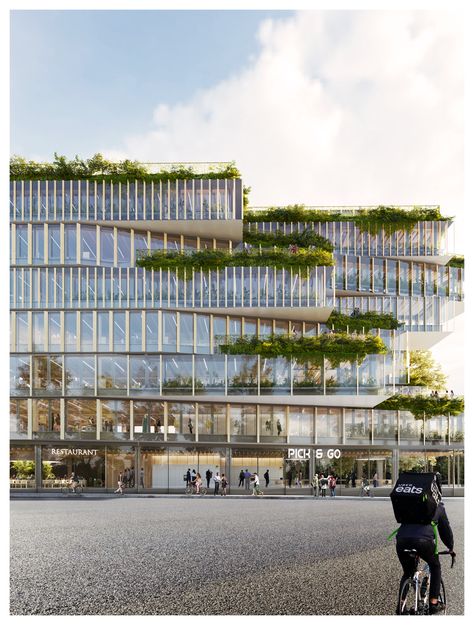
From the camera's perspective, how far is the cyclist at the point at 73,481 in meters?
48.4

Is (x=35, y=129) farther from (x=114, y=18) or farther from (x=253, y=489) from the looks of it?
(x=114, y=18)

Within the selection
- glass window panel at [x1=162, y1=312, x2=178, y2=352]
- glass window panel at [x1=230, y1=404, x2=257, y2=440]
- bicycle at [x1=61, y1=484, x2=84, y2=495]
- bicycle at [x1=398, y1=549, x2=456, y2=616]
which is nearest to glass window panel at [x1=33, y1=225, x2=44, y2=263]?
glass window panel at [x1=162, y1=312, x2=178, y2=352]

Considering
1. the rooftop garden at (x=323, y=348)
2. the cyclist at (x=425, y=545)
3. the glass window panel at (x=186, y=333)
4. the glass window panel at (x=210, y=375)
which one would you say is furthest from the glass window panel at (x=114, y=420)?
the cyclist at (x=425, y=545)

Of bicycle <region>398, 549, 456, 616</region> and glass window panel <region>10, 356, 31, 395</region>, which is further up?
glass window panel <region>10, 356, 31, 395</region>

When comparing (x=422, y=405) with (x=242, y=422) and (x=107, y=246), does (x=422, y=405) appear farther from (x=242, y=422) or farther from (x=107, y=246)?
(x=107, y=246)

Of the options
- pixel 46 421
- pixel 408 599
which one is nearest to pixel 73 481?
pixel 46 421

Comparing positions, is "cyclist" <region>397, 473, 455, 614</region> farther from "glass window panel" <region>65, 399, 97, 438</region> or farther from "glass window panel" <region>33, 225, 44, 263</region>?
"glass window panel" <region>33, 225, 44, 263</region>

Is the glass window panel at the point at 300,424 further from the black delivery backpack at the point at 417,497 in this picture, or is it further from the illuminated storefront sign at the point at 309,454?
the black delivery backpack at the point at 417,497

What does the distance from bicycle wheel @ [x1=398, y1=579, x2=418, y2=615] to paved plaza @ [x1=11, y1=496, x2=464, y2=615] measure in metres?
2.26

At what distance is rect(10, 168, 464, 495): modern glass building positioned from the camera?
49.0 meters

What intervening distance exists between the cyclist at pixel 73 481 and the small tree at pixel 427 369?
90.3 feet

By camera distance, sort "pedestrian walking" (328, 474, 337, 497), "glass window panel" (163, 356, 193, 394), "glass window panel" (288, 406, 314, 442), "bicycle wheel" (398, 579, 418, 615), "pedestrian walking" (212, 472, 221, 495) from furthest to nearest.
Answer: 1. "glass window panel" (288, 406, 314, 442)
2. "glass window panel" (163, 356, 193, 394)
3. "pedestrian walking" (328, 474, 337, 497)
4. "pedestrian walking" (212, 472, 221, 495)
5. "bicycle wheel" (398, 579, 418, 615)

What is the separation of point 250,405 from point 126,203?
15.1 metres

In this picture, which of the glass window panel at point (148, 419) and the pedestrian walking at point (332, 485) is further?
the glass window panel at point (148, 419)
